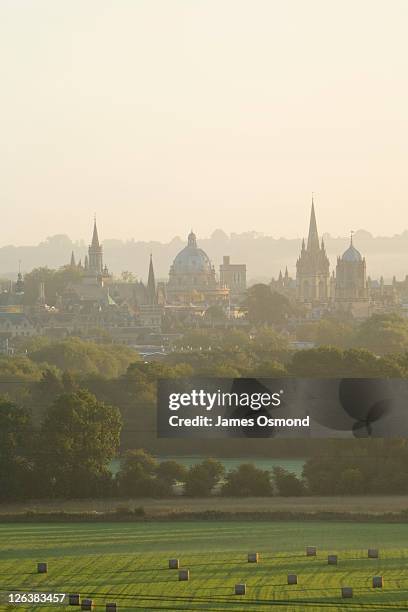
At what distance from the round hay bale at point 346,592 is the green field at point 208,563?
9 cm

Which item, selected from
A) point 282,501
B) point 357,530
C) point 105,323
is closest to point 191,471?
point 282,501

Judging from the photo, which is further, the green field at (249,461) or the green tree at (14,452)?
the green field at (249,461)

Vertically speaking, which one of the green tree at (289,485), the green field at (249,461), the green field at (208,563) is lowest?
the green field at (208,563)

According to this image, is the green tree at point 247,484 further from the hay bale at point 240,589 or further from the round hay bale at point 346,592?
the round hay bale at point 346,592

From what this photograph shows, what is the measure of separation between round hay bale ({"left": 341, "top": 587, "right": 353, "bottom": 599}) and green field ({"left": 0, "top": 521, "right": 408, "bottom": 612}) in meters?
0.09

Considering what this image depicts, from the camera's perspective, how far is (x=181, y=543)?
27.5 metres

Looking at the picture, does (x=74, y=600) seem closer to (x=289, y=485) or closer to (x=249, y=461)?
(x=289, y=485)

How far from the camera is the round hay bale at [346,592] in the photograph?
75.2ft

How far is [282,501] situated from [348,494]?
135 cm

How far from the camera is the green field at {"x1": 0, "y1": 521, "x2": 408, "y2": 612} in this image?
22891mm

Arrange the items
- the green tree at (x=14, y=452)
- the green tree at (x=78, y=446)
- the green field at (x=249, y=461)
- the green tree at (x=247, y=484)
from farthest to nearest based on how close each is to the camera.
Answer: the green field at (x=249, y=461)
the green tree at (x=247, y=484)
the green tree at (x=78, y=446)
the green tree at (x=14, y=452)

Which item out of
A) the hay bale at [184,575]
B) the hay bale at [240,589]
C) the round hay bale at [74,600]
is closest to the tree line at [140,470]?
the hay bale at [184,575]

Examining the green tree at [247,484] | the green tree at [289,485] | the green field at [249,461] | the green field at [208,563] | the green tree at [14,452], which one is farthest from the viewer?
the green field at [249,461]

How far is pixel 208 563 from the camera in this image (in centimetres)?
2555
